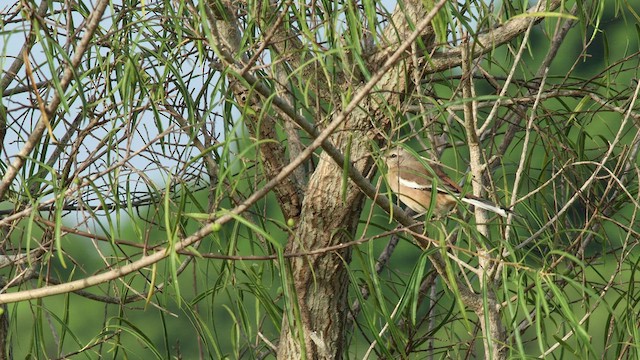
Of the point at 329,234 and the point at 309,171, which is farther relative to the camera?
the point at 309,171

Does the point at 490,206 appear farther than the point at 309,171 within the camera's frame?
No

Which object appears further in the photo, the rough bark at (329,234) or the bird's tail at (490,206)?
the rough bark at (329,234)

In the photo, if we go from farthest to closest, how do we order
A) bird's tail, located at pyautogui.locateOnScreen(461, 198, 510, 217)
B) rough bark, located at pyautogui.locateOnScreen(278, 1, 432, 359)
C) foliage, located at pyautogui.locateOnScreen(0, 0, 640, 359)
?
rough bark, located at pyautogui.locateOnScreen(278, 1, 432, 359)
bird's tail, located at pyautogui.locateOnScreen(461, 198, 510, 217)
foliage, located at pyautogui.locateOnScreen(0, 0, 640, 359)

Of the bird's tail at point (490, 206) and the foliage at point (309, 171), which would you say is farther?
the bird's tail at point (490, 206)

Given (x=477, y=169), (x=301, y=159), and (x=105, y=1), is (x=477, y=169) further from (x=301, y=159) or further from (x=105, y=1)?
(x=105, y=1)

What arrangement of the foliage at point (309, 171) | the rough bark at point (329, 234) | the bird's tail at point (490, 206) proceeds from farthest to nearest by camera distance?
1. the rough bark at point (329, 234)
2. the bird's tail at point (490, 206)
3. the foliage at point (309, 171)

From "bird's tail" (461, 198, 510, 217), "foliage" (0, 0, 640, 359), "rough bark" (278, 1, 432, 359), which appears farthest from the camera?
"rough bark" (278, 1, 432, 359)

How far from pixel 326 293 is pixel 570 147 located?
0.86m

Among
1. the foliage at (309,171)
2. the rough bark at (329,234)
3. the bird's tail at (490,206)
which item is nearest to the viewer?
the foliage at (309,171)

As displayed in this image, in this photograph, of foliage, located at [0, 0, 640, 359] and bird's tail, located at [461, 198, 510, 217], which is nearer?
foliage, located at [0, 0, 640, 359]

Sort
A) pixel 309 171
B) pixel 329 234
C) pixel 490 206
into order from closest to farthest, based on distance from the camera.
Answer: pixel 490 206 → pixel 329 234 → pixel 309 171

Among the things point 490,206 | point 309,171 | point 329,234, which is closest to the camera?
point 490,206

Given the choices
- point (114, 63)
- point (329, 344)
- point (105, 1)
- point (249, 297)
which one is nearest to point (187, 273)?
point (249, 297)

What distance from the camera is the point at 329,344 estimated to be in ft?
9.01
